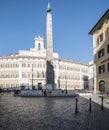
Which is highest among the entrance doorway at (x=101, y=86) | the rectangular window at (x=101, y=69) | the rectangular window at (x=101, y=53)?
the rectangular window at (x=101, y=53)

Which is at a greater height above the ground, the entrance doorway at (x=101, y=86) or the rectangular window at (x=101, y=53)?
the rectangular window at (x=101, y=53)

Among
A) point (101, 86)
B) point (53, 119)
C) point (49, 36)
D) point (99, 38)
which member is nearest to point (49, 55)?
point (49, 36)

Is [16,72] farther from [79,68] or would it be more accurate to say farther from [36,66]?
[79,68]

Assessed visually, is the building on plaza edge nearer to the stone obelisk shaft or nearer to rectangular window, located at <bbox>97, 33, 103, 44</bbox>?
the stone obelisk shaft

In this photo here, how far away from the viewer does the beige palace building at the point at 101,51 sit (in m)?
38.7

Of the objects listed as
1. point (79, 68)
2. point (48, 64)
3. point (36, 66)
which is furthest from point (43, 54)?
point (48, 64)

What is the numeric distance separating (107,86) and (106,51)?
5872 millimetres

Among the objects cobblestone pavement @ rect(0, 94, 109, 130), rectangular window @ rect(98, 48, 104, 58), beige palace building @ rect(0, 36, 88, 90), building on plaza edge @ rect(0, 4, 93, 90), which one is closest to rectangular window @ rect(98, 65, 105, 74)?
rectangular window @ rect(98, 48, 104, 58)

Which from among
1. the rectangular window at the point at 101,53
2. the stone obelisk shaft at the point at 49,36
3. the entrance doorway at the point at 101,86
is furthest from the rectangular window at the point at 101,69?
the stone obelisk shaft at the point at 49,36

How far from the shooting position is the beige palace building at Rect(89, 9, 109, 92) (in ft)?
127

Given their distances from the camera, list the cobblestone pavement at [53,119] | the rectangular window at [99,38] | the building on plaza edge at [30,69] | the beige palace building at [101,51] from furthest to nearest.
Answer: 1. the building on plaza edge at [30,69]
2. the rectangular window at [99,38]
3. the beige palace building at [101,51]
4. the cobblestone pavement at [53,119]

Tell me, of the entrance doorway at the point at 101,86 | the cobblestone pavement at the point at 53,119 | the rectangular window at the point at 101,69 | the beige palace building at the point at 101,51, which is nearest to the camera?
the cobblestone pavement at the point at 53,119

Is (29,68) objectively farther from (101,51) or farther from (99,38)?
(101,51)

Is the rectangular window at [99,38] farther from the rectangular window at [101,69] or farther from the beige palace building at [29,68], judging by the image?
the beige palace building at [29,68]
